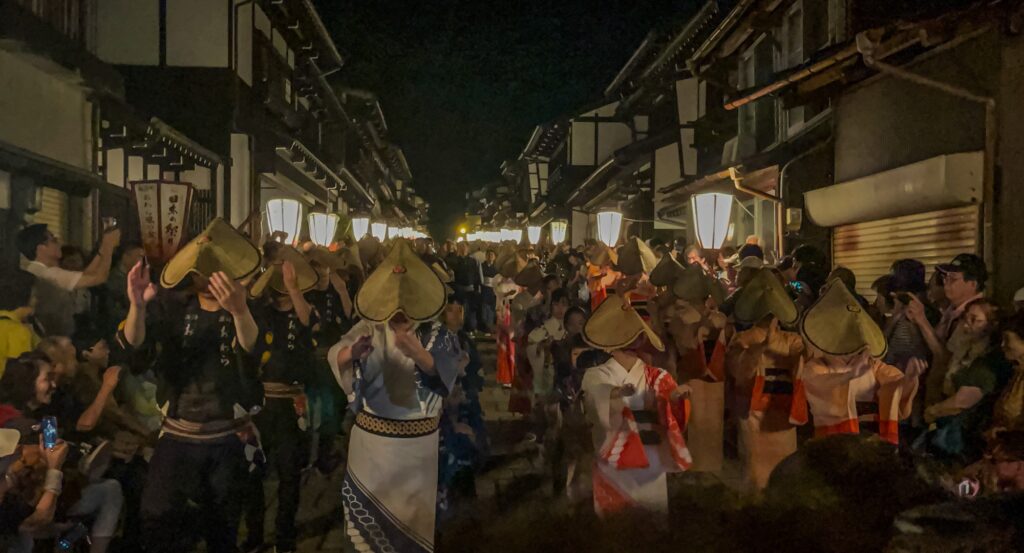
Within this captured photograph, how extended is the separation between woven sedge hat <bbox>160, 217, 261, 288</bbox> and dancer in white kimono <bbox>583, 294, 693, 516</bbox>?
7.19 feet

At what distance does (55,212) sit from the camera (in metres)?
12.6

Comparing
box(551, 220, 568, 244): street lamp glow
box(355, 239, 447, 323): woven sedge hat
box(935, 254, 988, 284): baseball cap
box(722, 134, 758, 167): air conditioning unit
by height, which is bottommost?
box(355, 239, 447, 323): woven sedge hat

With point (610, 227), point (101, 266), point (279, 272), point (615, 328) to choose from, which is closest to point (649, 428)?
point (615, 328)

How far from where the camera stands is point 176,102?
18.7 meters

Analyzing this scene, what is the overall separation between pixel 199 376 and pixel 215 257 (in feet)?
2.42

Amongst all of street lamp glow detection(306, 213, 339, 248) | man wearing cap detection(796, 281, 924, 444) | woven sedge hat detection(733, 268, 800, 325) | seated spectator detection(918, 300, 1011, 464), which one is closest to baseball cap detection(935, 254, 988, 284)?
seated spectator detection(918, 300, 1011, 464)

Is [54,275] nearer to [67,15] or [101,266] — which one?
[101,266]

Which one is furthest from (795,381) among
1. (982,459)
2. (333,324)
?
(333,324)

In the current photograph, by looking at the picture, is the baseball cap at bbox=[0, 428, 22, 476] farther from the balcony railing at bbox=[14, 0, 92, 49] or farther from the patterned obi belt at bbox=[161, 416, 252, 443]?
the balcony railing at bbox=[14, 0, 92, 49]

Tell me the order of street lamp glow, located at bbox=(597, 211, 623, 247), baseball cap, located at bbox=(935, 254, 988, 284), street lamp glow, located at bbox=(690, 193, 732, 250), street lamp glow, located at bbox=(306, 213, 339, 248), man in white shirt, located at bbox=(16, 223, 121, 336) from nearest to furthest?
1. baseball cap, located at bbox=(935, 254, 988, 284)
2. man in white shirt, located at bbox=(16, 223, 121, 336)
3. street lamp glow, located at bbox=(690, 193, 732, 250)
4. street lamp glow, located at bbox=(306, 213, 339, 248)
5. street lamp glow, located at bbox=(597, 211, 623, 247)

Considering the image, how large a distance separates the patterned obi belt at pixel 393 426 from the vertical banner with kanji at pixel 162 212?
1728mm

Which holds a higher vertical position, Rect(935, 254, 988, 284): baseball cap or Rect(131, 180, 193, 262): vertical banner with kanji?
Rect(131, 180, 193, 262): vertical banner with kanji

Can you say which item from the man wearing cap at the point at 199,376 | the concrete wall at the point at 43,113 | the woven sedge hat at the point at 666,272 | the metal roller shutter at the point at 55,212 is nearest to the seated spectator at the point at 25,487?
the man wearing cap at the point at 199,376

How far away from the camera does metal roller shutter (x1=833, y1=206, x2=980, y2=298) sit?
941 centimetres
